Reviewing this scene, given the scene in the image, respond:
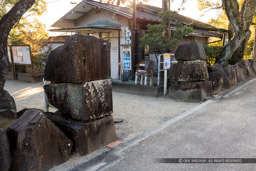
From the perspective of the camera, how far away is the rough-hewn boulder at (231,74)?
30.7ft

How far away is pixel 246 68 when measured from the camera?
38.9ft

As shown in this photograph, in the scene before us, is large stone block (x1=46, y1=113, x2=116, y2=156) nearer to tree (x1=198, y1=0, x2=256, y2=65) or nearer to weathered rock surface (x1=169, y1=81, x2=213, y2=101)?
weathered rock surface (x1=169, y1=81, x2=213, y2=101)

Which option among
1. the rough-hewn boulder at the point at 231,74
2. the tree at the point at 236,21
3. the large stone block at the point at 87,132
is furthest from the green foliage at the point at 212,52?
the large stone block at the point at 87,132

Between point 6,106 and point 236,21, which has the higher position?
point 236,21

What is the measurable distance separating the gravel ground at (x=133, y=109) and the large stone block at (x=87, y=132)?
142mm

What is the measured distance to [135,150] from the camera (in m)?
3.80

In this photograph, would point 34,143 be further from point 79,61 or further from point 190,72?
point 190,72

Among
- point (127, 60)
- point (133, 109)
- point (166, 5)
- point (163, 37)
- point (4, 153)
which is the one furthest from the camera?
point (127, 60)

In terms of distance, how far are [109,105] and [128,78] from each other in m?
6.56

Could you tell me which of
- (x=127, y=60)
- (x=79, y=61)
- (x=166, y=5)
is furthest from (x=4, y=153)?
(x=166, y=5)

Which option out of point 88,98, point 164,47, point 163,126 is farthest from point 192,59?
point 88,98

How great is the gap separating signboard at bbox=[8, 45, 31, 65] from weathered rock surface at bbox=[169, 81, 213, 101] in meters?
8.53

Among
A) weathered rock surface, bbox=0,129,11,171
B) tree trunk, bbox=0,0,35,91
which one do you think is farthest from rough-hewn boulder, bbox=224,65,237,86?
weathered rock surface, bbox=0,129,11,171

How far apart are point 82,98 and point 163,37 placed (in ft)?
19.5
